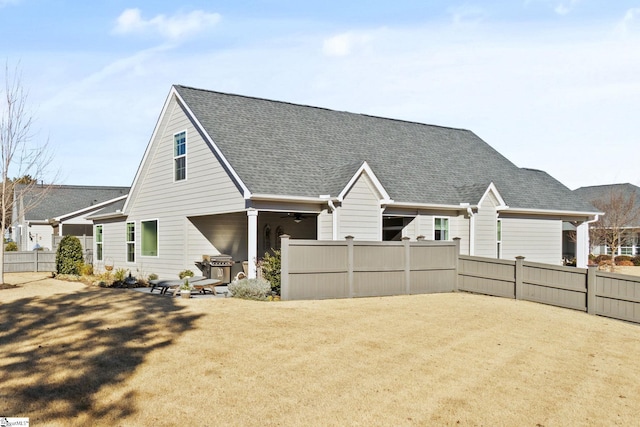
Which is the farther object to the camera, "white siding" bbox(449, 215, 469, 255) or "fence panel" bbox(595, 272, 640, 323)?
"white siding" bbox(449, 215, 469, 255)

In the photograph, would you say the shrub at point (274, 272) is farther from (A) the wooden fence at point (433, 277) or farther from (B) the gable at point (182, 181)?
(B) the gable at point (182, 181)

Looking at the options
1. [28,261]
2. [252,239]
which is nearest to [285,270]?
[252,239]

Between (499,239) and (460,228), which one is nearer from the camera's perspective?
(460,228)

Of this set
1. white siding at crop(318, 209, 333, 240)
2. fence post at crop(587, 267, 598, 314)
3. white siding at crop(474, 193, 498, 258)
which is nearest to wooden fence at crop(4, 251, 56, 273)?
white siding at crop(318, 209, 333, 240)

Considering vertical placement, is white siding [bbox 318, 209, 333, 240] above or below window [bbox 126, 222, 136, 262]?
above

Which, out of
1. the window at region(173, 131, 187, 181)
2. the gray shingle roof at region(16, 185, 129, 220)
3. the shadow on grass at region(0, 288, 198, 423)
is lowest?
the shadow on grass at region(0, 288, 198, 423)

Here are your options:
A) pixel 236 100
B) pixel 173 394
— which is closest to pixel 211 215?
pixel 236 100

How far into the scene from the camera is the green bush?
25672 mm

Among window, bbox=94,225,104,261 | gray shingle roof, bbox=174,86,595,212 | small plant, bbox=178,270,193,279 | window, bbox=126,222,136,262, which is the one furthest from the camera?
window, bbox=94,225,104,261

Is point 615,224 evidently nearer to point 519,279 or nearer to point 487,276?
point 487,276

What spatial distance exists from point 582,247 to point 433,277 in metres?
13.9

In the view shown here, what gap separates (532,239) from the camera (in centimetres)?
2727

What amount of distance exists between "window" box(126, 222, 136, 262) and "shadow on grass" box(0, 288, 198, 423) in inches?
421

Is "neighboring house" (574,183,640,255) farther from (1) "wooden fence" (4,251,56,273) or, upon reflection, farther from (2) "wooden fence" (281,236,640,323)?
(1) "wooden fence" (4,251,56,273)
